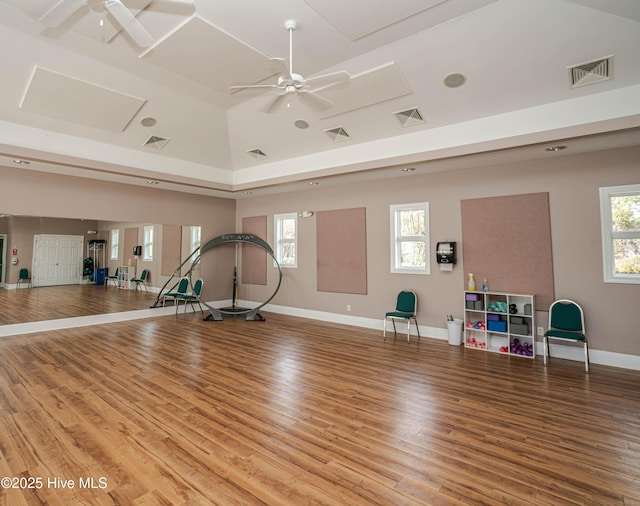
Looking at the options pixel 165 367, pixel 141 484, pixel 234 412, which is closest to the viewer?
pixel 141 484

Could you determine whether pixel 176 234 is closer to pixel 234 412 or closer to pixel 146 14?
pixel 146 14

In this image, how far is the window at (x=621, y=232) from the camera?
4.44m

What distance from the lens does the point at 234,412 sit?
3.14 meters

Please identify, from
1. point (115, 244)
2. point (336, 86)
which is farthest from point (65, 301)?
point (336, 86)

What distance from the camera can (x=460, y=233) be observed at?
5.74 m

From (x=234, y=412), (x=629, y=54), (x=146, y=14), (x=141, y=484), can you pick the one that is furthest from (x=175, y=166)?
(x=629, y=54)

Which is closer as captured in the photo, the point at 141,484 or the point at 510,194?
the point at 141,484

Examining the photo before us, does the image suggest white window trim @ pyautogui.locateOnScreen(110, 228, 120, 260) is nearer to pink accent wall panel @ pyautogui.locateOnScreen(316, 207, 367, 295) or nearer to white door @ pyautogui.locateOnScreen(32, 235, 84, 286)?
white door @ pyautogui.locateOnScreen(32, 235, 84, 286)

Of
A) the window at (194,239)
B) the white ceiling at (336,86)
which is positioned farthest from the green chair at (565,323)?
the window at (194,239)

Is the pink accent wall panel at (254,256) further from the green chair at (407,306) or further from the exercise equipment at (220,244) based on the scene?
the green chair at (407,306)

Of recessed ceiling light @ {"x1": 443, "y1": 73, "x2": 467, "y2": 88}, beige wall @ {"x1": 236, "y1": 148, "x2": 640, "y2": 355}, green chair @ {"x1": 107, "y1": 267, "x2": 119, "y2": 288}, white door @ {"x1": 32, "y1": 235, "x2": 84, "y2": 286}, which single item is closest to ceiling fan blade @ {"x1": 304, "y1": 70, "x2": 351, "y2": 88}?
recessed ceiling light @ {"x1": 443, "y1": 73, "x2": 467, "y2": 88}

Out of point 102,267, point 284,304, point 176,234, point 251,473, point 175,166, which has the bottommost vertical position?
point 251,473

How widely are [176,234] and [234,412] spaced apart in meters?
5.87

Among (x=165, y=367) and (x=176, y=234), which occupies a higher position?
(x=176, y=234)
